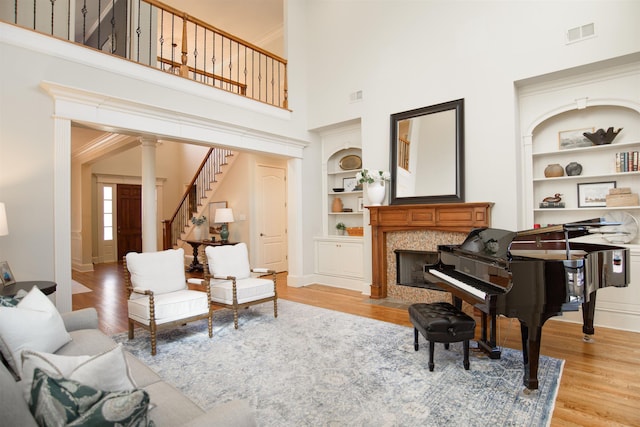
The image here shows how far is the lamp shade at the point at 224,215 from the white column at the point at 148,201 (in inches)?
72.4

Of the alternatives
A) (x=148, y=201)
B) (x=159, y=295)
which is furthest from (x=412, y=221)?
(x=148, y=201)

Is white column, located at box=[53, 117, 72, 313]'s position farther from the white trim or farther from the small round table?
the white trim

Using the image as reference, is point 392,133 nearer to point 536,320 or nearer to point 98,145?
point 536,320

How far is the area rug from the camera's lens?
2.25 meters

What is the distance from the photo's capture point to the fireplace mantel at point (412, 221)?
4387 millimetres

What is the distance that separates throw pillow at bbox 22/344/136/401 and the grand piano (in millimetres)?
2285

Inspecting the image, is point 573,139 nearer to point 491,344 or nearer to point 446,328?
point 491,344

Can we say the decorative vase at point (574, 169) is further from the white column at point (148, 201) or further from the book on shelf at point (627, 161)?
the white column at point (148, 201)

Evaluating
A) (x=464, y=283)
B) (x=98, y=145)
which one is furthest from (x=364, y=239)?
(x=98, y=145)

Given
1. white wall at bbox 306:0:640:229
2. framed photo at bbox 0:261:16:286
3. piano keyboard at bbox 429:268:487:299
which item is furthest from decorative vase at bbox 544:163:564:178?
framed photo at bbox 0:261:16:286

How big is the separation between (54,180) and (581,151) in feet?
19.9

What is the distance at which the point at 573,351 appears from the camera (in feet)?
10.7

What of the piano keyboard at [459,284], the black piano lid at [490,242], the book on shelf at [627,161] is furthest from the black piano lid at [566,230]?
the book on shelf at [627,161]

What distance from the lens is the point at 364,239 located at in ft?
18.8
